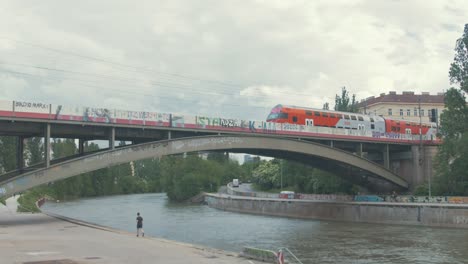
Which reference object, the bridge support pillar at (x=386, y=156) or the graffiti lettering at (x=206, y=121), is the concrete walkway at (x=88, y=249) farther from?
the bridge support pillar at (x=386, y=156)

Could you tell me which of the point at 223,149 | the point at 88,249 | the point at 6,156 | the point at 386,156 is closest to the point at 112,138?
the point at 223,149

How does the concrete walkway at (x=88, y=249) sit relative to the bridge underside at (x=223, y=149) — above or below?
below

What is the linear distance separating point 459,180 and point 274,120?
74.3 ft

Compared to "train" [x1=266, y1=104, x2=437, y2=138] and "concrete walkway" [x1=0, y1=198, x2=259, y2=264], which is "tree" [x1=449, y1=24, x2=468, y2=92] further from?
"concrete walkway" [x1=0, y1=198, x2=259, y2=264]

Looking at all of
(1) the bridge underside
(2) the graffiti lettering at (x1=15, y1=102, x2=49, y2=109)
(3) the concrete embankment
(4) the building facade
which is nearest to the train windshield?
(1) the bridge underside

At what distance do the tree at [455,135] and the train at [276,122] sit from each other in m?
8.66

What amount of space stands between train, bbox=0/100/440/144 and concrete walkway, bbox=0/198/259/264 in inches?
363

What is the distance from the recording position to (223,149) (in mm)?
52594

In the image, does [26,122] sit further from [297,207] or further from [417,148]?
[417,148]

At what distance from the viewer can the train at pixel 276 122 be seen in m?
40.6

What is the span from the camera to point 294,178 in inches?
3585

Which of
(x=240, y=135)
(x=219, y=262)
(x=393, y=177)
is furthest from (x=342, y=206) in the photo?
(x=219, y=262)

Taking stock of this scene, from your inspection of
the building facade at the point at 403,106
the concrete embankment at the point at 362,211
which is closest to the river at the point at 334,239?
the concrete embankment at the point at 362,211

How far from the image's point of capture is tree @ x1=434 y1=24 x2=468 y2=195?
2280 inches
